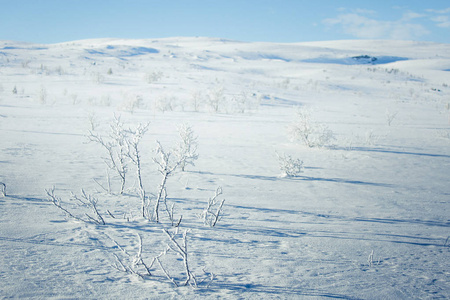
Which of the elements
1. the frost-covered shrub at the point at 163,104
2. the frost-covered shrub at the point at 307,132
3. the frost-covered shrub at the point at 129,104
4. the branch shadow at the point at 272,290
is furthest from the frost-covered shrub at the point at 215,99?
the branch shadow at the point at 272,290

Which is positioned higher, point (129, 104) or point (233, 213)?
point (129, 104)

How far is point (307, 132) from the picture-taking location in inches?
391

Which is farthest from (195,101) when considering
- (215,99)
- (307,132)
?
(307,132)

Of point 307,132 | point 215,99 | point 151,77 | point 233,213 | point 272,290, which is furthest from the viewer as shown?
point 151,77

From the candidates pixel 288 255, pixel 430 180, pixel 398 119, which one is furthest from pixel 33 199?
pixel 398 119

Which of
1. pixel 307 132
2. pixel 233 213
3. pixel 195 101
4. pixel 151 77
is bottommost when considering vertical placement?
pixel 233 213

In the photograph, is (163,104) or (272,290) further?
(163,104)

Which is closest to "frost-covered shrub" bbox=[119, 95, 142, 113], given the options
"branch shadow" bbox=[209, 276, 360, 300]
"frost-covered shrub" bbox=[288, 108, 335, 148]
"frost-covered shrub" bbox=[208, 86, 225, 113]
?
"frost-covered shrub" bbox=[208, 86, 225, 113]

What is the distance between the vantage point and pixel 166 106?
16.6m

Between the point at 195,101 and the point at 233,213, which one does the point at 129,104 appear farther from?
Result: the point at 233,213

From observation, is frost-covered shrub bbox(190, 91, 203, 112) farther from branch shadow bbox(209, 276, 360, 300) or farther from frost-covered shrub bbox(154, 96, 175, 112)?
branch shadow bbox(209, 276, 360, 300)

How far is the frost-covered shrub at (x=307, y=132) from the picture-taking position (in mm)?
9719

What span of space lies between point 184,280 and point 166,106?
14.5 m

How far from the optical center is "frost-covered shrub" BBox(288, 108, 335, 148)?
31.9ft
